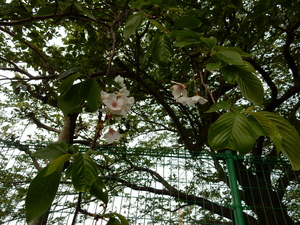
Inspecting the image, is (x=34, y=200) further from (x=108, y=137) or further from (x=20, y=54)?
(x=20, y=54)

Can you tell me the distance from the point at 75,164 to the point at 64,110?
0.16 metres

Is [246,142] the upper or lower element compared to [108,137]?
lower

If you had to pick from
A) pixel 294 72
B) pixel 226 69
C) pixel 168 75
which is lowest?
pixel 226 69

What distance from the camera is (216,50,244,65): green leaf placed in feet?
1.63

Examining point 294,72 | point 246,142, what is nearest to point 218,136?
point 246,142

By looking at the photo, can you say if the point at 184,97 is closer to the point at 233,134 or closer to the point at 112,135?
the point at 112,135

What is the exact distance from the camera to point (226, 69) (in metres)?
0.57

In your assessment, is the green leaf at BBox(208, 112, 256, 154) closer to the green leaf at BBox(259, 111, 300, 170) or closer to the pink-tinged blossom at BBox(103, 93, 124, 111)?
the green leaf at BBox(259, 111, 300, 170)

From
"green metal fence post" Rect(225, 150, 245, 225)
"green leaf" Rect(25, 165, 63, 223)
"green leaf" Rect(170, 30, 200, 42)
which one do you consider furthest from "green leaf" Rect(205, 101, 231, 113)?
"green metal fence post" Rect(225, 150, 245, 225)

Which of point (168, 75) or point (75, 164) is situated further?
point (168, 75)

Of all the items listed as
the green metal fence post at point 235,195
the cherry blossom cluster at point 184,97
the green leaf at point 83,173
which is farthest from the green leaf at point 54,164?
the green metal fence post at point 235,195

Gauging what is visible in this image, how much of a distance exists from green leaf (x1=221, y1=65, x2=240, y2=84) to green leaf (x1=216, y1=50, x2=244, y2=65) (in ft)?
0.15

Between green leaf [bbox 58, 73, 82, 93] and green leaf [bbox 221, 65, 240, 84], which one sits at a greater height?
green leaf [bbox 221, 65, 240, 84]

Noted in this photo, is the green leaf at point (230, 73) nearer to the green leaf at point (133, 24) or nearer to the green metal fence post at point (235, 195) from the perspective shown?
the green leaf at point (133, 24)
